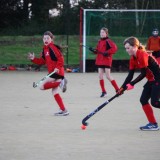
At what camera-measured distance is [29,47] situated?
2395 centimetres

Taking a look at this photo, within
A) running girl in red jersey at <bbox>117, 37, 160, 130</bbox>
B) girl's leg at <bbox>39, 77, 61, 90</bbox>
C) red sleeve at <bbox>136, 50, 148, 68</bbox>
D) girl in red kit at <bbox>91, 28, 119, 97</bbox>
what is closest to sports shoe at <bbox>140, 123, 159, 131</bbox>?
running girl in red jersey at <bbox>117, 37, 160, 130</bbox>

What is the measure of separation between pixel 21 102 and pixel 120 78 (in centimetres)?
692

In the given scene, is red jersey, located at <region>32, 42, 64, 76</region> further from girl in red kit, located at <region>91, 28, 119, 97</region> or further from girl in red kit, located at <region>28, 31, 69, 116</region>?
girl in red kit, located at <region>91, 28, 119, 97</region>

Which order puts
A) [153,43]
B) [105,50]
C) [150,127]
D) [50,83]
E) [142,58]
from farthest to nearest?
[153,43] → [105,50] → [50,83] → [150,127] → [142,58]

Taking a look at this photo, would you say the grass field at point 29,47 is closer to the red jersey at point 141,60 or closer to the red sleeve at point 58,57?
the red sleeve at point 58,57

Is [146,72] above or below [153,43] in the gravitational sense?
above

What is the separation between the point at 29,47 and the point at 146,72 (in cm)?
1618

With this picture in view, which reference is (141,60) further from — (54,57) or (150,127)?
(54,57)

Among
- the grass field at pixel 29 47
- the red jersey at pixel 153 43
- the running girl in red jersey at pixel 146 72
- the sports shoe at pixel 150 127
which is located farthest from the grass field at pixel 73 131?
the grass field at pixel 29 47

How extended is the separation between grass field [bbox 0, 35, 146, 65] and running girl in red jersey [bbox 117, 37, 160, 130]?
494 inches

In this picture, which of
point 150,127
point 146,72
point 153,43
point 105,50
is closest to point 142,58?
point 146,72

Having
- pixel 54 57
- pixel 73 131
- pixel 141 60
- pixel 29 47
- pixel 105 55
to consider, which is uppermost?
pixel 141 60

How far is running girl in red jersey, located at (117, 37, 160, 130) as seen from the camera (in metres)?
7.97

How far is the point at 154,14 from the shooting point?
69.2 ft
